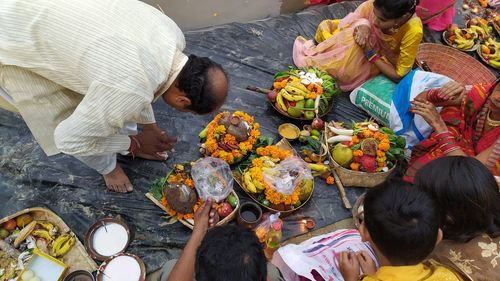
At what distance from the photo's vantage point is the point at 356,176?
3059 mm

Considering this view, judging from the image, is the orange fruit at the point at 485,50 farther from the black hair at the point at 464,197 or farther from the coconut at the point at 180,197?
the coconut at the point at 180,197

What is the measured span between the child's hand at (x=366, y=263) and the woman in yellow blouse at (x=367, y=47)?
6.61 feet

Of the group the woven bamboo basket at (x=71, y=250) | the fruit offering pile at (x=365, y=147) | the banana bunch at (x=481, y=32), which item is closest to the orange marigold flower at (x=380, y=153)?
the fruit offering pile at (x=365, y=147)

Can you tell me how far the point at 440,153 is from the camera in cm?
289

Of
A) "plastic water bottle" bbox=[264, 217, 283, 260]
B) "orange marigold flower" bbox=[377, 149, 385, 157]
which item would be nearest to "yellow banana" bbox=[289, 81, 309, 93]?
"orange marigold flower" bbox=[377, 149, 385, 157]

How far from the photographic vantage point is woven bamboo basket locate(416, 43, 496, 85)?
13.1 ft

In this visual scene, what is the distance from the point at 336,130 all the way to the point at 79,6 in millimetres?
2208

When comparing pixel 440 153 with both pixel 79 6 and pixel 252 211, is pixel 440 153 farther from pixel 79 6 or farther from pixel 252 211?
pixel 79 6

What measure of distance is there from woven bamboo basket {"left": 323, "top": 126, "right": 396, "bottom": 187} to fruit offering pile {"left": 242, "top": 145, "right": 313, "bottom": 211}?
330mm

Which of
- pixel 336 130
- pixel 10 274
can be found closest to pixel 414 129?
pixel 336 130

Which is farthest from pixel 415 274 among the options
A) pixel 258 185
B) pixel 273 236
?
pixel 258 185

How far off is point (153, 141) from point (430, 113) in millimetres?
2216

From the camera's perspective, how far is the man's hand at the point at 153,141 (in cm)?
293

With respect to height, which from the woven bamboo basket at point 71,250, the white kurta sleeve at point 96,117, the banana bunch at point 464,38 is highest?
the white kurta sleeve at point 96,117
